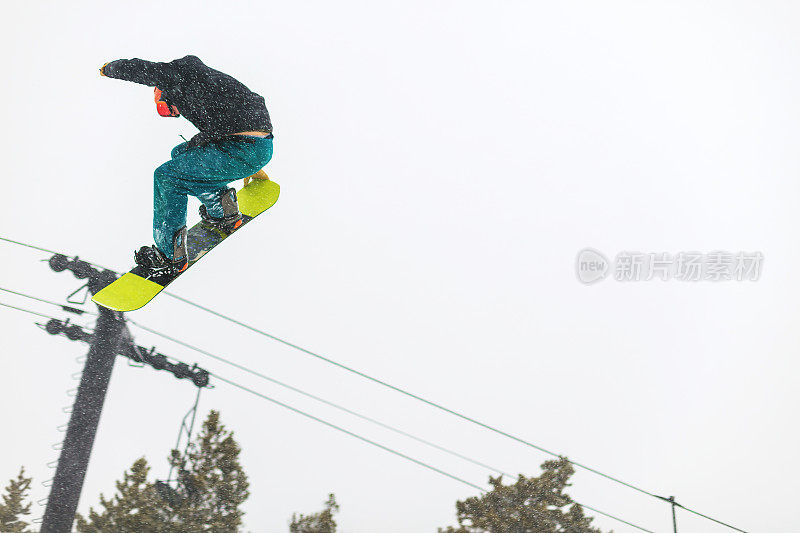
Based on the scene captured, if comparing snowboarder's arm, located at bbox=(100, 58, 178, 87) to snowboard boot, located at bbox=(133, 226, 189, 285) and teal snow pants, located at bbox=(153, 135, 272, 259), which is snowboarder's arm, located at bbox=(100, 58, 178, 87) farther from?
snowboard boot, located at bbox=(133, 226, 189, 285)

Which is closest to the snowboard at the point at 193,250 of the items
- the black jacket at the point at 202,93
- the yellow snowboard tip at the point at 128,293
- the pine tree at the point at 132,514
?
the yellow snowboard tip at the point at 128,293

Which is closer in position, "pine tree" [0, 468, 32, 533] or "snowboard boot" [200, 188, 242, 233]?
"snowboard boot" [200, 188, 242, 233]

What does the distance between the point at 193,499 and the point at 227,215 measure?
8.76m

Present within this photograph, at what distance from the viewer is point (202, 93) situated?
547cm

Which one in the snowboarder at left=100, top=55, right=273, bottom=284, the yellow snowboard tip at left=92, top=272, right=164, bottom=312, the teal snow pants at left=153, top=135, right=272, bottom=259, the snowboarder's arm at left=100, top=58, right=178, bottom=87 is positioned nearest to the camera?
the snowboarder's arm at left=100, top=58, right=178, bottom=87

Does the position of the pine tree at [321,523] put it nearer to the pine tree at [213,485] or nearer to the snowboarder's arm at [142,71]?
the pine tree at [213,485]

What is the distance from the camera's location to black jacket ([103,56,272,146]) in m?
5.27

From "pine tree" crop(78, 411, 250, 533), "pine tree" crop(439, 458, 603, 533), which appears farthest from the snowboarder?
"pine tree" crop(439, 458, 603, 533)

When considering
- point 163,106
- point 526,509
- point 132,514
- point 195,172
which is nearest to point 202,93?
point 163,106

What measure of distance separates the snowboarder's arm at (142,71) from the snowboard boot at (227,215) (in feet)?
5.21

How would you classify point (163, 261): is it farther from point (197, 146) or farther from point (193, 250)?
point (197, 146)

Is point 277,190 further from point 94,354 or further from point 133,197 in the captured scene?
point 133,197

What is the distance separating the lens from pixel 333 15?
17362 cm

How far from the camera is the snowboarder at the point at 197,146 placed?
5406 millimetres
